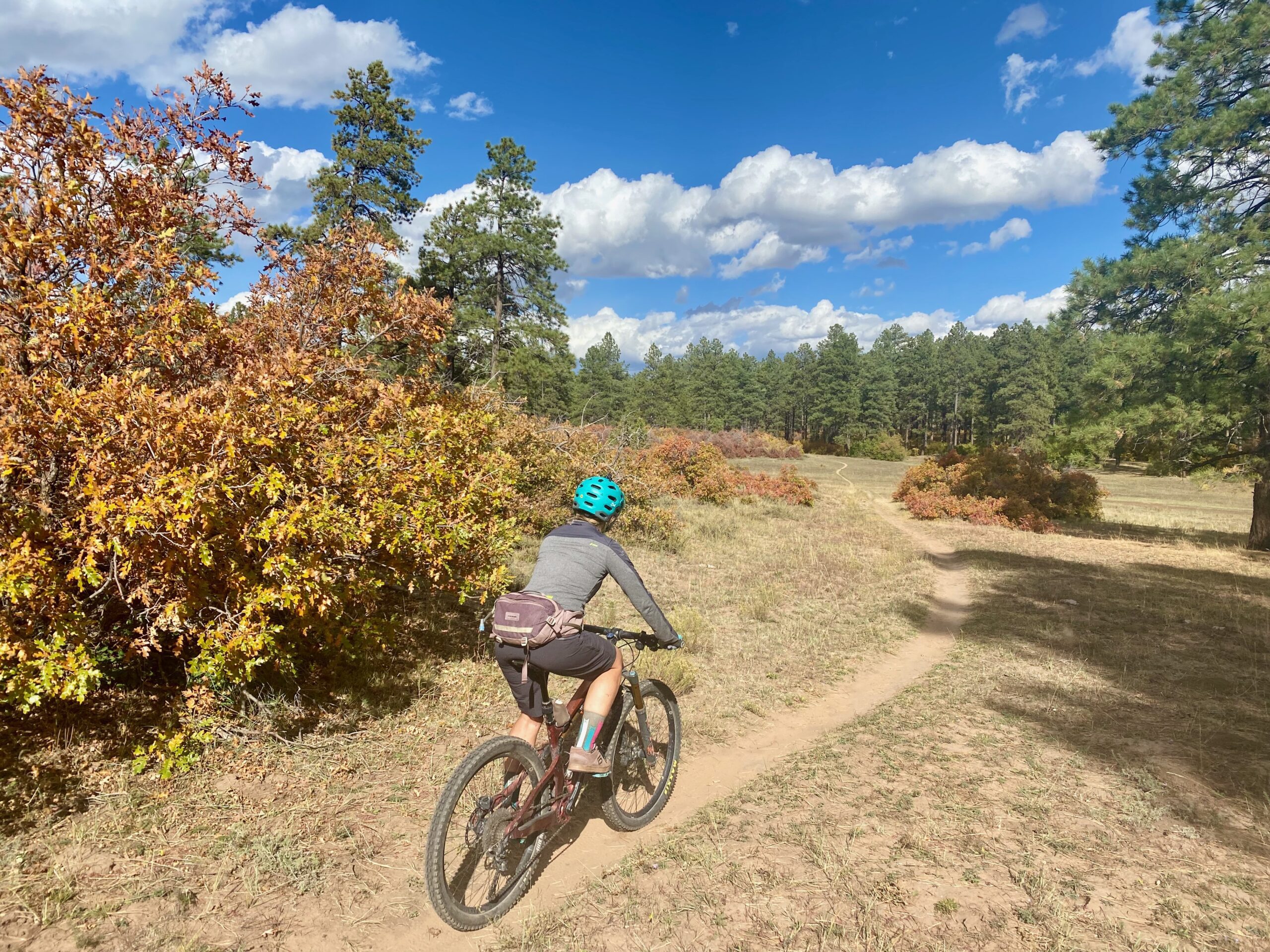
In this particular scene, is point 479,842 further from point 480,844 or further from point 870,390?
point 870,390

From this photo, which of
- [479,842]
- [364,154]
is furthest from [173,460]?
[364,154]

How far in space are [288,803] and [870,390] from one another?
7924cm

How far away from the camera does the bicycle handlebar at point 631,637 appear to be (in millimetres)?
4031

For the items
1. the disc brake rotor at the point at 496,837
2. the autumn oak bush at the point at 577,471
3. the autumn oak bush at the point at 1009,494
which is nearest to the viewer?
the disc brake rotor at the point at 496,837

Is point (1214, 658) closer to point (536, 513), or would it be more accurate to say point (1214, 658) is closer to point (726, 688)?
point (726, 688)

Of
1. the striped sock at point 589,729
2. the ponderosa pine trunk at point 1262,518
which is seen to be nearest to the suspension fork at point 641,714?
the striped sock at point 589,729

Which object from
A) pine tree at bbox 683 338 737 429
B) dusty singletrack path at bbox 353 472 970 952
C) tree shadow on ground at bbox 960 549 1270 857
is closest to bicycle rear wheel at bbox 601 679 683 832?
dusty singletrack path at bbox 353 472 970 952

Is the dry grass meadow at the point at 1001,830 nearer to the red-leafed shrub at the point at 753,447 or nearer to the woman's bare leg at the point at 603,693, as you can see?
the woman's bare leg at the point at 603,693

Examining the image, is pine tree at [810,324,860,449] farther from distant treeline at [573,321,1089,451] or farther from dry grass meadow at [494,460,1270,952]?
dry grass meadow at [494,460,1270,952]

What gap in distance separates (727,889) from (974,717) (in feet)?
13.3

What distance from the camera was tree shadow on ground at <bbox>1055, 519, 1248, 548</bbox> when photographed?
61.6 feet

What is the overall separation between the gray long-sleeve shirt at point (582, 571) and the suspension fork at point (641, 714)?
52 centimetres

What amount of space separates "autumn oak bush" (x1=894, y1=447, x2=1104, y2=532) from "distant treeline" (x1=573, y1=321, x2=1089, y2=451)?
34676mm

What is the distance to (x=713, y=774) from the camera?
5500 millimetres
